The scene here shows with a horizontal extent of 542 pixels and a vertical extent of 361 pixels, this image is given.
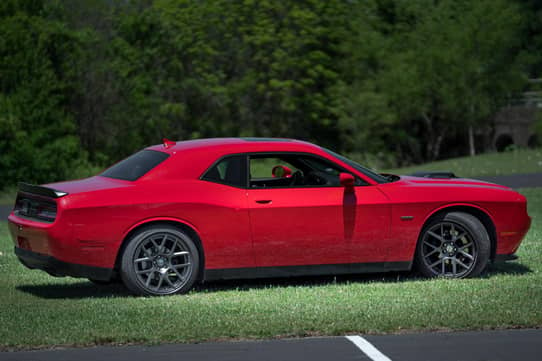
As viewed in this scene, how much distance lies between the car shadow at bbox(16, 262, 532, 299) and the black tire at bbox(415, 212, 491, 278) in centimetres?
22

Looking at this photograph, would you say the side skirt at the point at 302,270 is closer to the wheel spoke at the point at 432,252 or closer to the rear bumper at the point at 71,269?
the wheel spoke at the point at 432,252

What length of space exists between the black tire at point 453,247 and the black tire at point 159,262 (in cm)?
232

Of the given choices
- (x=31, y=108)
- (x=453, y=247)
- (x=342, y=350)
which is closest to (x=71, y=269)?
(x=342, y=350)

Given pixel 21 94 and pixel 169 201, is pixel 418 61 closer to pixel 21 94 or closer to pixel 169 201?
pixel 21 94

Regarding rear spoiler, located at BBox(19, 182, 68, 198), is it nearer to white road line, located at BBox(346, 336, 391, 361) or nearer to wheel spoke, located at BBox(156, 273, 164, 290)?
wheel spoke, located at BBox(156, 273, 164, 290)

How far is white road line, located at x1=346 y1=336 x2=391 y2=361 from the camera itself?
7204 millimetres

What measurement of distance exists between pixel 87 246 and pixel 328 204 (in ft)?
7.64

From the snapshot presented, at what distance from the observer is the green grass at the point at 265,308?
802 centimetres

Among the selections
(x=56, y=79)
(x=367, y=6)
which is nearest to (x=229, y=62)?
(x=367, y=6)

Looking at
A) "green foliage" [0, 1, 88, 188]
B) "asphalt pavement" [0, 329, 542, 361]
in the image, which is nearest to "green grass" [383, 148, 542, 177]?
"green foliage" [0, 1, 88, 188]

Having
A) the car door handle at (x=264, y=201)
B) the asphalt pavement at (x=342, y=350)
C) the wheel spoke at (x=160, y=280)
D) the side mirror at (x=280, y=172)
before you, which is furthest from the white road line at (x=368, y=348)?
the side mirror at (x=280, y=172)

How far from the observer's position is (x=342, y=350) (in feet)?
24.5

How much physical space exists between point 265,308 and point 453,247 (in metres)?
2.53

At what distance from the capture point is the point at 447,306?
8.96m
